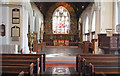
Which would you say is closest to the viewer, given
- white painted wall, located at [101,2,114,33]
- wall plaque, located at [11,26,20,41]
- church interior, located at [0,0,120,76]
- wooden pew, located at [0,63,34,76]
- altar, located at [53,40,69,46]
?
wooden pew, located at [0,63,34,76]

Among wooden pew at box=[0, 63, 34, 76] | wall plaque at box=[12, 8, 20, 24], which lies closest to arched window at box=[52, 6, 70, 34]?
wall plaque at box=[12, 8, 20, 24]

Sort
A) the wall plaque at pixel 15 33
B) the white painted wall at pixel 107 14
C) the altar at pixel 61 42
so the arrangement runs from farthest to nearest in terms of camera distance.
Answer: the altar at pixel 61 42 < the white painted wall at pixel 107 14 < the wall plaque at pixel 15 33

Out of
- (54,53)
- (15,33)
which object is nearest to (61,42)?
(54,53)

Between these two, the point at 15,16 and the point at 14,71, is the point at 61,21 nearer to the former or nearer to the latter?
the point at 15,16

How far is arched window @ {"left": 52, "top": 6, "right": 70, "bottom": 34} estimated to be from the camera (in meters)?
21.9

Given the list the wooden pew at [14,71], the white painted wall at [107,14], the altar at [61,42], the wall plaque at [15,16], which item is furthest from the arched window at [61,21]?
the wooden pew at [14,71]

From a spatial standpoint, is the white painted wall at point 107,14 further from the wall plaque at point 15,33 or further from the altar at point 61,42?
the altar at point 61,42

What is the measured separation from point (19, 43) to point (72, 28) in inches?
532

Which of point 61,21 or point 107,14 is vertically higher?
point 61,21

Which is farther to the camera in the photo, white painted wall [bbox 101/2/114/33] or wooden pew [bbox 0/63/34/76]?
white painted wall [bbox 101/2/114/33]

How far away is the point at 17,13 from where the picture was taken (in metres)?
9.09

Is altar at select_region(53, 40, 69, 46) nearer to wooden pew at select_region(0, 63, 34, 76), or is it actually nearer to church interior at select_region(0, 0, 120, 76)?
church interior at select_region(0, 0, 120, 76)

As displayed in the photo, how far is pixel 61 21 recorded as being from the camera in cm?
2209

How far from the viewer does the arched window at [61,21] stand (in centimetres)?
2188
